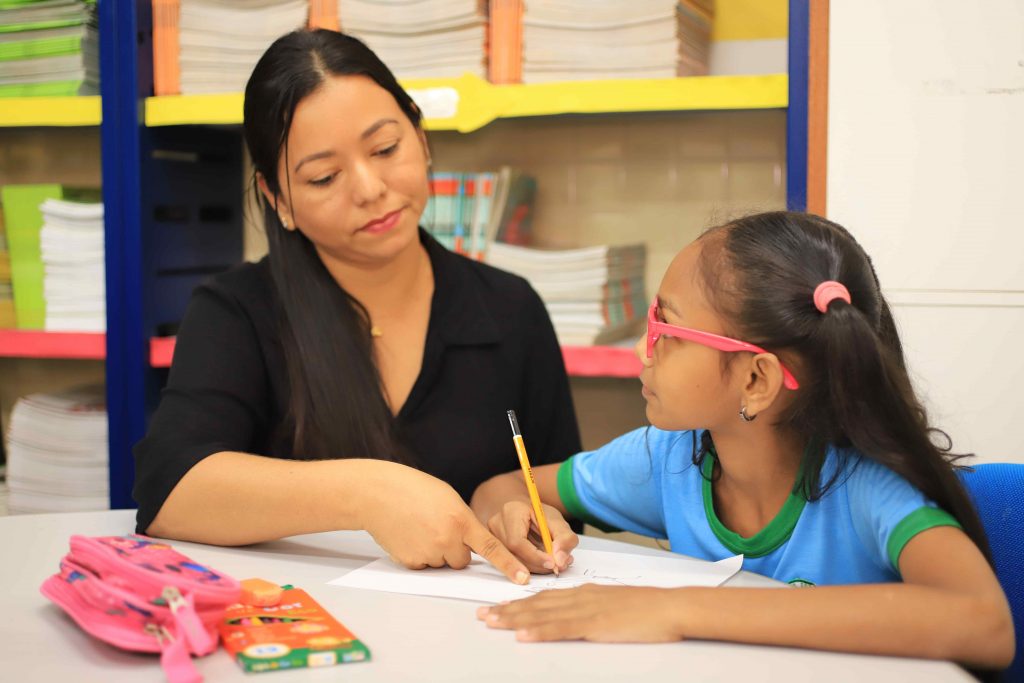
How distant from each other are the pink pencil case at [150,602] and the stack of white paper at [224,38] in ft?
4.75

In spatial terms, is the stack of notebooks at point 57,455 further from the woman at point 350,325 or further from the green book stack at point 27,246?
the woman at point 350,325

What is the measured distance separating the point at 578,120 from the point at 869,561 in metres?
1.48

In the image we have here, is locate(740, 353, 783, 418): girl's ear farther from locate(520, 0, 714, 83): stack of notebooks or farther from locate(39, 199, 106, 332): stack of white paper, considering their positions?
locate(39, 199, 106, 332): stack of white paper

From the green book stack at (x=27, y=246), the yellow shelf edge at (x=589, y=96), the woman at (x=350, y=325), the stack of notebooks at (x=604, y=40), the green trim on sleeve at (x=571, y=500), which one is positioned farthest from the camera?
the green book stack at (x=27, y=246)

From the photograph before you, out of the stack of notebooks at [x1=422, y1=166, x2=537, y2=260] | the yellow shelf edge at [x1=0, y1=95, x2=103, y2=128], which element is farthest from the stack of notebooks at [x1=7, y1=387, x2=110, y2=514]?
the stack of notebooks at [x1=422, y1=166, x2=537, y2=260]

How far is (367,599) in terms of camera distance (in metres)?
0.93

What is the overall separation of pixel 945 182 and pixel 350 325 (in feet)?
3.11

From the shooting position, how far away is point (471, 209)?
2.13 m

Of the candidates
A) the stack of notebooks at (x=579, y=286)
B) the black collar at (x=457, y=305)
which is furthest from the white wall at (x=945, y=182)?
the black collar at (x=457, y=305)

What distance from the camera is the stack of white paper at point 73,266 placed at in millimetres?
2219

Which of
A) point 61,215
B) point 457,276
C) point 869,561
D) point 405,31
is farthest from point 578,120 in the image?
point 869,561

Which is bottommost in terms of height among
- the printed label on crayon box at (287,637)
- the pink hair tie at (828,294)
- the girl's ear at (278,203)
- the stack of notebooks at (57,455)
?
the stack of notebooks at (57,455)

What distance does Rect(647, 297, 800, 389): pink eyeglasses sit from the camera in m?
1.02

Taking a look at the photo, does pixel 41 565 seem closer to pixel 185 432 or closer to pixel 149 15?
pixel 185 432
